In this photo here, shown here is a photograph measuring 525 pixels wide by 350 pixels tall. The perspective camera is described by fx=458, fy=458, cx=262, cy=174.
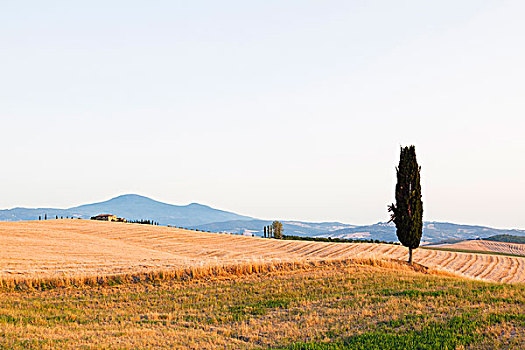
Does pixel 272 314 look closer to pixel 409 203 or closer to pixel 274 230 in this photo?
pixel 409 203

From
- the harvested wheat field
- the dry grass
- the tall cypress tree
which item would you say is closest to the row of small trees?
the harvested wheat field

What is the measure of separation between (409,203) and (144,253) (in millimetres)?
24230

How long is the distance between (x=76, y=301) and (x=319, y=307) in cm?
1084

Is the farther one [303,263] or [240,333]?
[303,263]

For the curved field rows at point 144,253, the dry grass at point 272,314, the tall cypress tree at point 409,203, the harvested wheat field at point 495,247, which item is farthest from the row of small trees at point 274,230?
the dry grass at point 272,314

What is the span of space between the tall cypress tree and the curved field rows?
2701 mm

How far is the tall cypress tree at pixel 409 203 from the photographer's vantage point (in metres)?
35.8

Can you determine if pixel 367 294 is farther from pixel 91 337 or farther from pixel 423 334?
pixel 91 337

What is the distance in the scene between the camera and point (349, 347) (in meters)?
12.0

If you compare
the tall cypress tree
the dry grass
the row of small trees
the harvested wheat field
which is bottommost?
the harvested wheat field

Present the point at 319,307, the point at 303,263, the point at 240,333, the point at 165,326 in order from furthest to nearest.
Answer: the point at 303,263, the point at 319,307, the point at 165,326, the point at 240,333

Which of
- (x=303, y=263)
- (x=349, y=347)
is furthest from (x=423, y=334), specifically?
(x=303, y=263)

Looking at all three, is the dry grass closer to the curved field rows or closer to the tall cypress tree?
the curved field rows

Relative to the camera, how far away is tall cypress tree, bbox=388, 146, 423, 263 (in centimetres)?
3581
